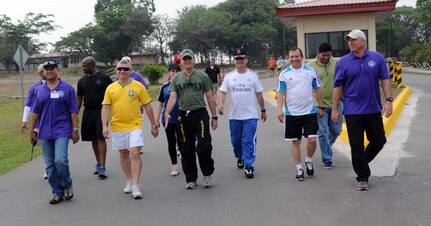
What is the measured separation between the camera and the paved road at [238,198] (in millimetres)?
5293

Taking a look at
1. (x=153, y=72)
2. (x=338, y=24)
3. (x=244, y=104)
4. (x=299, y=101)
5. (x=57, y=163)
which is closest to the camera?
(x=57, y=163)

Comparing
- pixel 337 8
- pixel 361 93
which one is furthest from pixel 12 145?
pixel 337 8

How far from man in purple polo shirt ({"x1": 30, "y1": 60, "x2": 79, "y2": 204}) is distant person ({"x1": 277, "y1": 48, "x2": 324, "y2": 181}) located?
279 cm

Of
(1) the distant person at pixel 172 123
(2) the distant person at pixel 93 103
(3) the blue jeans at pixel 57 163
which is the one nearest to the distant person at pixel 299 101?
(1) the distant person at pixel 172 123

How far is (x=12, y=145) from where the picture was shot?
12672mm

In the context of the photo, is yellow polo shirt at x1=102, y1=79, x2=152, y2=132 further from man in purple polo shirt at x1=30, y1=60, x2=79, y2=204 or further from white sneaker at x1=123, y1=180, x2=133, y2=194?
white sneaker at x1=123, y1=180, x2=133, y2=194

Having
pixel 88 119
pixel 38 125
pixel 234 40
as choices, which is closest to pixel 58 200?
pixel 38 125

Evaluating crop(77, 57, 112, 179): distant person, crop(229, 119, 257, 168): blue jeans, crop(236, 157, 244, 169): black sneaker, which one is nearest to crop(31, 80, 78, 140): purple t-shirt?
crop(77, 57, 112, 179): distant person

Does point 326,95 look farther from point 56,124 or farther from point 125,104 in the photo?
point 56,124

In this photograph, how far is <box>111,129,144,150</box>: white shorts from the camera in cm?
636

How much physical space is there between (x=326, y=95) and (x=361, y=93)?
146 cm

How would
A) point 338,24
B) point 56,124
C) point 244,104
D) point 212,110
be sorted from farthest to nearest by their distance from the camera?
point 338,24 → point 244,104 → point 212,110 → point 56,124

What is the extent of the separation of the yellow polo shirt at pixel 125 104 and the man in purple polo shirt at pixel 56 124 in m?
0.50

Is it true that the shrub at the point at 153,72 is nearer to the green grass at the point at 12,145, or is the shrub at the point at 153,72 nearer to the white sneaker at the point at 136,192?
the green grass at the point at 12,145
